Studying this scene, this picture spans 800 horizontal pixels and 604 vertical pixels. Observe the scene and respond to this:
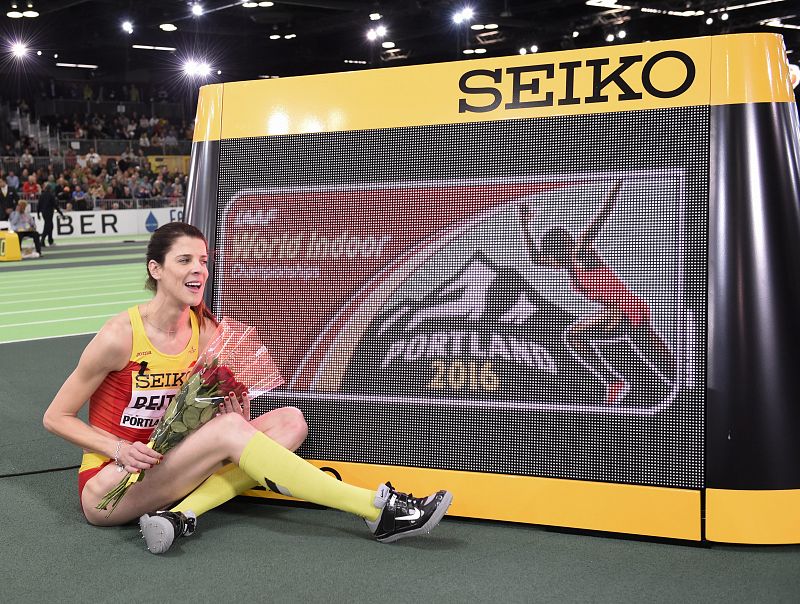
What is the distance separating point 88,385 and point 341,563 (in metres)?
1.29

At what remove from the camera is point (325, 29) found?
3033 cm

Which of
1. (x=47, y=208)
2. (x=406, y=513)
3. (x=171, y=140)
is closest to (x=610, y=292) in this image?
(x=406, y=513)

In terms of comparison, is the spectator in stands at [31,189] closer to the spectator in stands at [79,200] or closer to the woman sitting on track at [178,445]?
the spectator in stands at [79,200]

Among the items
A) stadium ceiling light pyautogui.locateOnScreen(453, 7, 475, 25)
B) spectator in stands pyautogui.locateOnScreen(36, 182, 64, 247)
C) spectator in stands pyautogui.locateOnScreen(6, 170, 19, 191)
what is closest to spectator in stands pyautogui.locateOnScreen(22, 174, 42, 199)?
spectator in stands pyautogui.locateOnScreen(6, 170, 19, 191)

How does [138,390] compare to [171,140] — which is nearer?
[138,390]

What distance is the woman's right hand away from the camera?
3670 millimetres

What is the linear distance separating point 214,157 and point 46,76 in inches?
1446

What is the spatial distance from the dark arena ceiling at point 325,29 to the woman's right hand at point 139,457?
Result: 23713 mm

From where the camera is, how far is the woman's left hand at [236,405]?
391cm

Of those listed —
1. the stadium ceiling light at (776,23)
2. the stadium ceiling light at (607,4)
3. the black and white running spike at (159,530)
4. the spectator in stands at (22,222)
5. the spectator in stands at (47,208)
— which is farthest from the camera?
the stadium ceiling light at (776,23)

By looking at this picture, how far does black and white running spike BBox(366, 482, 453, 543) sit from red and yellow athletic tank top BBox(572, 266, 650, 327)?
3.25 feet

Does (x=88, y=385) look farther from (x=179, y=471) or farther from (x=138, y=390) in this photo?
(x=179, y=471)

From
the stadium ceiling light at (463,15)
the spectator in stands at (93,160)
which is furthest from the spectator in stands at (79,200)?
the stadium ceiling light at (463,15)

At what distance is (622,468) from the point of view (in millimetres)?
3771
